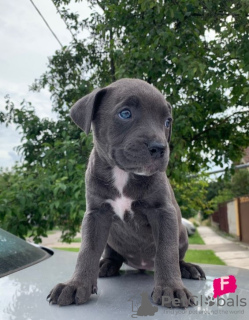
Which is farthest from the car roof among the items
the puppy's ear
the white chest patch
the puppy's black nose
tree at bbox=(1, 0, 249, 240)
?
tree at bbox=(1, 0, 249, 240)

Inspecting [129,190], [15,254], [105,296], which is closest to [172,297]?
[105,296]

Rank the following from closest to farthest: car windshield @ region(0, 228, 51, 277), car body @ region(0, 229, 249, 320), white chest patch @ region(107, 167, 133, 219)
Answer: car body @ region(0, 229, 249, 320)
white chest patch @ region(107, 167, 133, 219)
car windshield @ region(0, 228, 51, 277)

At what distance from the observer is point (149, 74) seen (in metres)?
5.67

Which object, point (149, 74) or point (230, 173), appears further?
point (230, 173)

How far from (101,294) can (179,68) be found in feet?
12.1

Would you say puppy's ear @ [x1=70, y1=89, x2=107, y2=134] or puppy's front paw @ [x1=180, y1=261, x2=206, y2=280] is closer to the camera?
puppy's ear @ [x1=70, y1=89, x2=107, y2=134]

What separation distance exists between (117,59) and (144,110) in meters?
4.66

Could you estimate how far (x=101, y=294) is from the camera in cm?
211

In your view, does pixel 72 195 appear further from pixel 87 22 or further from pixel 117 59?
pixel 87 22

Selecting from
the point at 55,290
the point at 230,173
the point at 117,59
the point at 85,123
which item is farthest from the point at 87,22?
the point at 55,290

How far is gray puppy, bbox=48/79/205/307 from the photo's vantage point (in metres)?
1.99

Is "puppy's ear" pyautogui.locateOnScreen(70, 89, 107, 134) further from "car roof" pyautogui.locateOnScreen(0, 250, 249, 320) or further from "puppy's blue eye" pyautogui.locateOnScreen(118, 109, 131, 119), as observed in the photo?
"car roof" pyautogui.locateOnScreen(0, 250, 249, 320)

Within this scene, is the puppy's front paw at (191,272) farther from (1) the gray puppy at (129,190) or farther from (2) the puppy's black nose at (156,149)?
(2) the puppy's black nose at (156,149)

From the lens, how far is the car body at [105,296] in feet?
5.82
